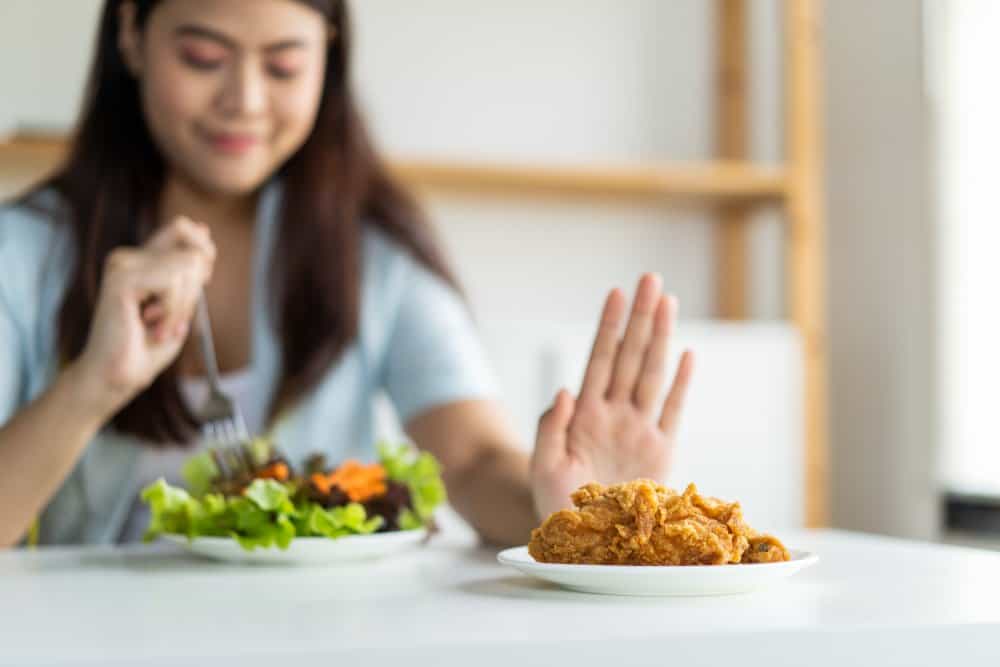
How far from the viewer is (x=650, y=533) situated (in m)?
0.75

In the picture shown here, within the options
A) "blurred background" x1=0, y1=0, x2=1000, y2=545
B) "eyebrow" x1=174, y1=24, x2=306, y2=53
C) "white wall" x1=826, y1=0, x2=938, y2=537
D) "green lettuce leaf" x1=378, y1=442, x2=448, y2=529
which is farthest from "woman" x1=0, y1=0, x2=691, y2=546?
"white wall" x1=826, y1=0, x2=938, y2=537

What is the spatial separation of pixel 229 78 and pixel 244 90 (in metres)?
0.04

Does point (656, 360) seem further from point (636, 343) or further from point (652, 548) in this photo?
point (652, 548)

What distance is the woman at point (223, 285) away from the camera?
125 cm

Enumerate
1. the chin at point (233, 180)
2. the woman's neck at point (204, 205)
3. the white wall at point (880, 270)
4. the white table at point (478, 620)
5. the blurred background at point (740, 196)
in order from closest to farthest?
the white table at point (478, 620), the chin at point (233, 180), the woman's neck at point (204, 205), the blurred background at point (740, 196), the white wall at point (880, 270)

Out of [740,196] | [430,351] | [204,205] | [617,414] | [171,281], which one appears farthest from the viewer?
[740,196]

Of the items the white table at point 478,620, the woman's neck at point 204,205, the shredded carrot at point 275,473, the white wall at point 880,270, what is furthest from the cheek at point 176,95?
the white wall at point 880,270


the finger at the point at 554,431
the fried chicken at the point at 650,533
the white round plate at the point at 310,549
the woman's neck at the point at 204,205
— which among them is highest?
the woman's neck at the point at 204,205

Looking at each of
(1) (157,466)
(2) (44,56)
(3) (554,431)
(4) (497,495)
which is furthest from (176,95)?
(2) (44,56)

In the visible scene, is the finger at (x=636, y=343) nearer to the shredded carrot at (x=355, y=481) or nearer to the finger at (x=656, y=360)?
the finger at (x=656, y=360)

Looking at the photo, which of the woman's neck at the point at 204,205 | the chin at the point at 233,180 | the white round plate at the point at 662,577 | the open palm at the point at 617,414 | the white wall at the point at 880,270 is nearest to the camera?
the white round plate at the point at 662,577

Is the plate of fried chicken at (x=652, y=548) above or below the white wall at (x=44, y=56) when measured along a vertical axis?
below

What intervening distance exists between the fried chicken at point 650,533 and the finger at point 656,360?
325 mm

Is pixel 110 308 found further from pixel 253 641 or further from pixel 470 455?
pixel 253 641
